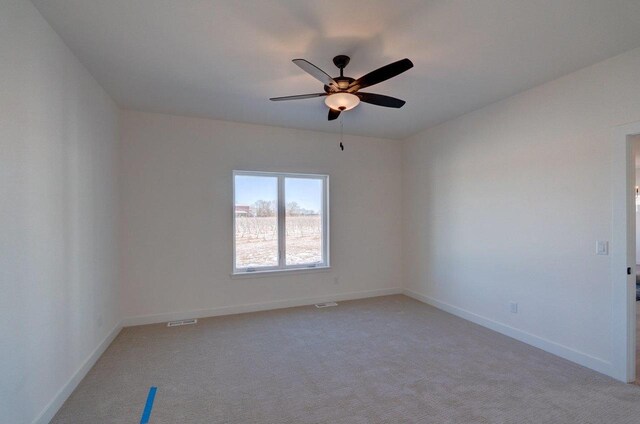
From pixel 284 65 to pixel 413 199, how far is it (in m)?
3.22

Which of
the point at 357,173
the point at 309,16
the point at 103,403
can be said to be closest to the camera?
the point at 309,16

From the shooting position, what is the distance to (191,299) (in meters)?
3.96

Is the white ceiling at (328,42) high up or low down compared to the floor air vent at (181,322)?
up

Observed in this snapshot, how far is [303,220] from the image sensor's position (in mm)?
4695

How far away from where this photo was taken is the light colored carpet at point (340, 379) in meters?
2.04

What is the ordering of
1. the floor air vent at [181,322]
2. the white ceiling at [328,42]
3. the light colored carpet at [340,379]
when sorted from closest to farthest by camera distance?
the white ceiling at [328,42] → the light colored carpet at [340,379] → the floor air vent at [181,322]

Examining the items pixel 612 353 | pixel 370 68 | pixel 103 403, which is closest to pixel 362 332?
pixel 612 353

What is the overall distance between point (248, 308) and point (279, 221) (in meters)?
1.35

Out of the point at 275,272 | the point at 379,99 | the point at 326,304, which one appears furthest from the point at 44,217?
the point at 326,304

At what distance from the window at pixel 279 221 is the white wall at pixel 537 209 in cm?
182

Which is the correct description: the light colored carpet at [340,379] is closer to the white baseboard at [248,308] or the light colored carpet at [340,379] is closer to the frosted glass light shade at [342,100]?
the white baseboard at [248,308]

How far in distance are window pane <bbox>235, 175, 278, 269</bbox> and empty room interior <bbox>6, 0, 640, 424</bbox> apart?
3 cm

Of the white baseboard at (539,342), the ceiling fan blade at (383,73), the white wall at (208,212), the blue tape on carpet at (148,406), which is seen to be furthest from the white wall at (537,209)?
the blue tape on carpet at (148,406)

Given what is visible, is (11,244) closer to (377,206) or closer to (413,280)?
(377,206)
